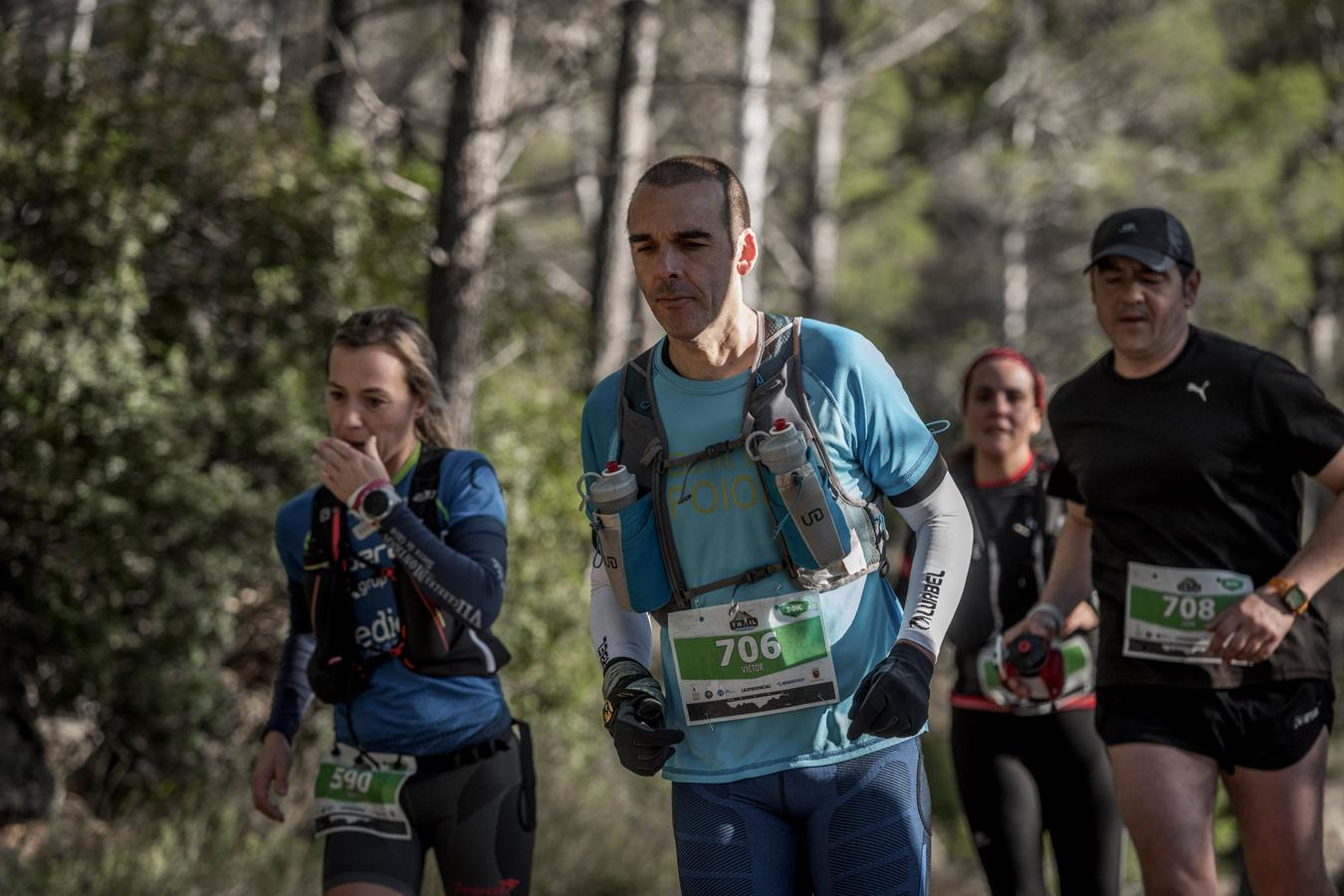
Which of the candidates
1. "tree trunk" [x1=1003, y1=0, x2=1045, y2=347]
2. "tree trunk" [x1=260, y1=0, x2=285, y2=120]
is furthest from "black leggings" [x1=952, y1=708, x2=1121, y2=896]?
"tree trunk" [x1=1003, y1=0, x2=1045, y2=347]

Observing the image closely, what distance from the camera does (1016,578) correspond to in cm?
546

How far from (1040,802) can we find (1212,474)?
1688 millimetres

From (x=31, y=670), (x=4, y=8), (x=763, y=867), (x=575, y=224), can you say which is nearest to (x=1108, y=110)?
(x=575, y=224)

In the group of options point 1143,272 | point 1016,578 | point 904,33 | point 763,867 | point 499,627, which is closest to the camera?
point 763,867

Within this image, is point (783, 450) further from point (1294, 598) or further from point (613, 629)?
point (1294, 598)

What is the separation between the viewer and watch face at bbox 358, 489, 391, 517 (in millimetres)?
3680

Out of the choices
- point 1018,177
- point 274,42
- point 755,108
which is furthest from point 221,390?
point 1018,177

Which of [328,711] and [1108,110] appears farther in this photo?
[1108,110]

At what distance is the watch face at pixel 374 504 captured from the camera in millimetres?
3680

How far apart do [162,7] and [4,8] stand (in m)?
2.36

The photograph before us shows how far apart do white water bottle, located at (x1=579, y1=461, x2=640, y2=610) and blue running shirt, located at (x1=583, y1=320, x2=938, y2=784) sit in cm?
12

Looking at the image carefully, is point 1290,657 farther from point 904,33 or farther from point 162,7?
point 904,33

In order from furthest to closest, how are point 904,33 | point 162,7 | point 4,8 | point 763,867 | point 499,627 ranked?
point 904,33 < point 4,8 < point 162,7 < point 499,627 < point 763,867

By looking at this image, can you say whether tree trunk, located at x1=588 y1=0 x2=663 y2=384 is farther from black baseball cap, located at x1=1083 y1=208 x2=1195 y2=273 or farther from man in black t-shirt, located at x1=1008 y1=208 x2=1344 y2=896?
man in black t-shirt, located at x1=1008 y1=208 x2=1344 y2=896
